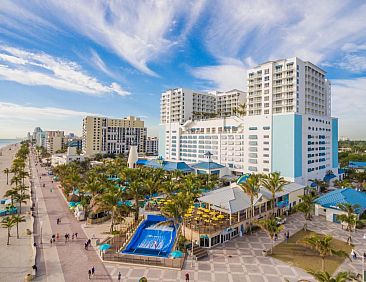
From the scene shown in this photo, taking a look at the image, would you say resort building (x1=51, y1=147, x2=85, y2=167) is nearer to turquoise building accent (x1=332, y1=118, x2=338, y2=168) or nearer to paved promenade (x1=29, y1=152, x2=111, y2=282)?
paved promenade (x1=29, y1=152, x2=111, y2=282)

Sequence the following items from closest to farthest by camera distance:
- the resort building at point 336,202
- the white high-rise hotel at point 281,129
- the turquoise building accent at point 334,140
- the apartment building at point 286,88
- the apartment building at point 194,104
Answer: the resort building at point 336,202
the white high-rise hotel at point 281,129
the apartment building at point 286,88
the turquoise building accent at point 334,140
the apartment building at point 194,104

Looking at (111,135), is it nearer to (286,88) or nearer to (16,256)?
(286,88)

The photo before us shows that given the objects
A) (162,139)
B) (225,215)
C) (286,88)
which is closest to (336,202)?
(225,215)

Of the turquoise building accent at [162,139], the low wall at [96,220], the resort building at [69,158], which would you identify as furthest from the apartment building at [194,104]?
the low wall at [96,220]

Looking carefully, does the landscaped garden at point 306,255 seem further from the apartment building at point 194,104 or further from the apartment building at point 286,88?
the apartment building at point 194,104

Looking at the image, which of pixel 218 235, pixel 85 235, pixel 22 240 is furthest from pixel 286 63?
pixel 22 240

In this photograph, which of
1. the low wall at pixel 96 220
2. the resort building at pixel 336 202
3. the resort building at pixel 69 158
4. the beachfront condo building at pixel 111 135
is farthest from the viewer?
the beachfront condo building at pixel 111 135
